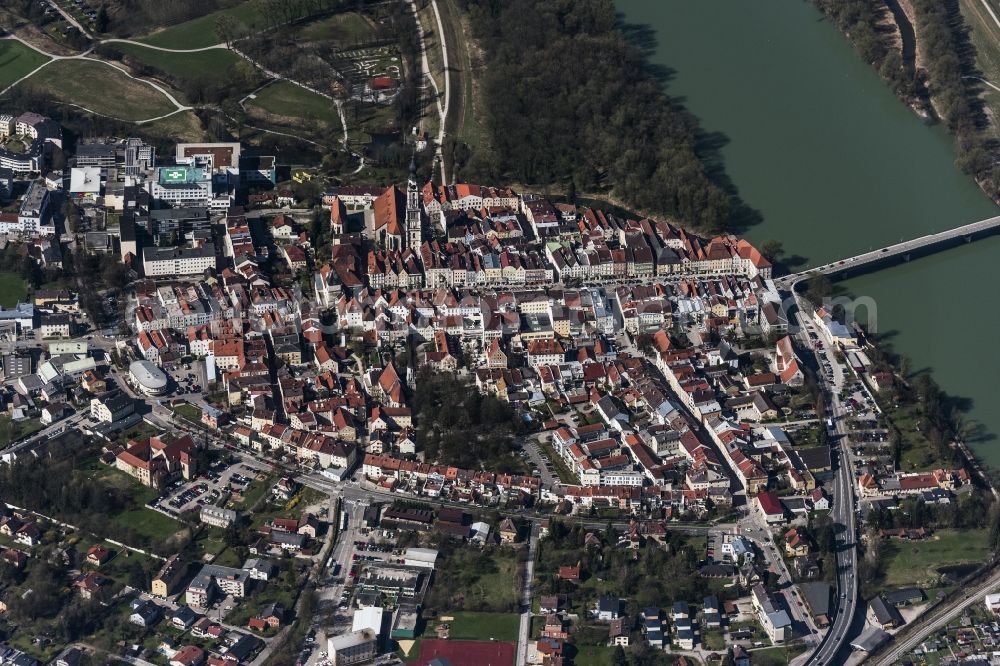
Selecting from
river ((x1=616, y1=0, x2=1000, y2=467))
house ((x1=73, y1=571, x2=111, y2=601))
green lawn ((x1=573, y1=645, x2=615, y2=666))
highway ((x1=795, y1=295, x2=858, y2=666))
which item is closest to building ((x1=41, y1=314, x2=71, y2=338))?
house ((x1=73, y1=571, x2=111, y2=601))

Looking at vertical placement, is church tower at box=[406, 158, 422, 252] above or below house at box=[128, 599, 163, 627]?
above

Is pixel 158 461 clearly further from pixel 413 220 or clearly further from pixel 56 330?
pixel 413 220

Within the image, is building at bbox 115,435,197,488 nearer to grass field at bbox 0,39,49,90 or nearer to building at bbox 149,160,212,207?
building at bbox 149,160,212,207

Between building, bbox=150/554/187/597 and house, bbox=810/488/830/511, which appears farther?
house, bbox=810/488/830/511

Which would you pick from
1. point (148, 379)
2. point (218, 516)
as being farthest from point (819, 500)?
point (148, 379)

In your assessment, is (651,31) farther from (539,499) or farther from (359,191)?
(539,499)

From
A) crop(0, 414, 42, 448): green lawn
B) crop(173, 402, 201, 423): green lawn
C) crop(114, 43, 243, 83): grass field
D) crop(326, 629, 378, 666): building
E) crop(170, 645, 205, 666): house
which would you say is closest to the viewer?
crop(170, 645, 205, 666): house

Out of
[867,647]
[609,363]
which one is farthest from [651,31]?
[867,647]

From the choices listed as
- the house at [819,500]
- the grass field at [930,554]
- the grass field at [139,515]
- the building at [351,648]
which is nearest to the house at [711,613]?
the grass field at [930,554]

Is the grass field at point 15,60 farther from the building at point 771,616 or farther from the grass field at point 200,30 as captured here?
the building at point 771,616
